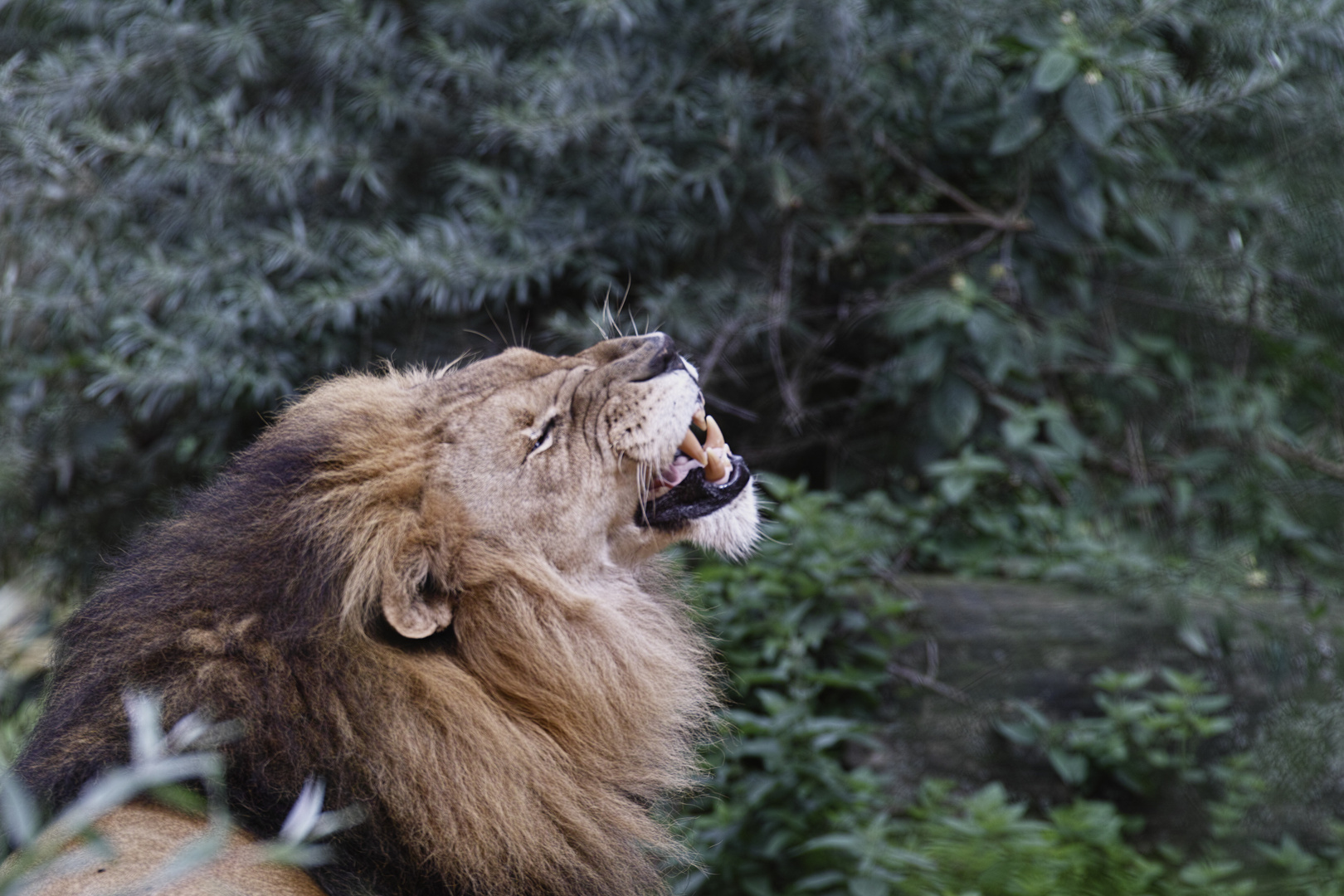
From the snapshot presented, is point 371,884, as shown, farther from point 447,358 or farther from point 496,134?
point 496,134

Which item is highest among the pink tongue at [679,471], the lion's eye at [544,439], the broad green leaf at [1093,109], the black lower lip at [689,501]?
the broad green leaf at [1093,109]

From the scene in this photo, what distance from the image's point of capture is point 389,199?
3826 mm

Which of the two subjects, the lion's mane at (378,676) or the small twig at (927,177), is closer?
the lion's mane at (378,676)

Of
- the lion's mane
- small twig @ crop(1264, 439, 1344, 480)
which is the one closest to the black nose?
the lion's mane

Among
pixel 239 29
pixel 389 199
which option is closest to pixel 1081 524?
pixel 389 199

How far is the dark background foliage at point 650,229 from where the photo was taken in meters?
3.44

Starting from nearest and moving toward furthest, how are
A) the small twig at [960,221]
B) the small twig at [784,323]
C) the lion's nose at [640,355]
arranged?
the lion's nose at [640,355], the small twig at [784,323], the small twig at [960,221]

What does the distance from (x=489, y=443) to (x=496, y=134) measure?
1.91 metres

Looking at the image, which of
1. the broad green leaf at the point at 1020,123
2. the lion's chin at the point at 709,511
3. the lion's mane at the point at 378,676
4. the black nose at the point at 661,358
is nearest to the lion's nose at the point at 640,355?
the black nose at the point at 661,358

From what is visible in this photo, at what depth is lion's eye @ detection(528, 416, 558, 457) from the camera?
1989 millimetres

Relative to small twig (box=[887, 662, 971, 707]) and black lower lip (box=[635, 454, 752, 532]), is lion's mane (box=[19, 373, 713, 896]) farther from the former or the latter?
small twig (box=[887, 662, 971, 707])

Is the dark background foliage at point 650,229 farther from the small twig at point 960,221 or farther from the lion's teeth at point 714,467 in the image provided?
the lion's teeth at point 714,467

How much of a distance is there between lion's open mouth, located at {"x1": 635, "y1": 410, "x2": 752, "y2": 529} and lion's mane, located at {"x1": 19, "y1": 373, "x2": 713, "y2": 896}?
0.23 meters

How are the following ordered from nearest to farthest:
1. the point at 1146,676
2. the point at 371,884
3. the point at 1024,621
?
the point at 371,884 → the point at 1146,676 → the point at 1024,621
